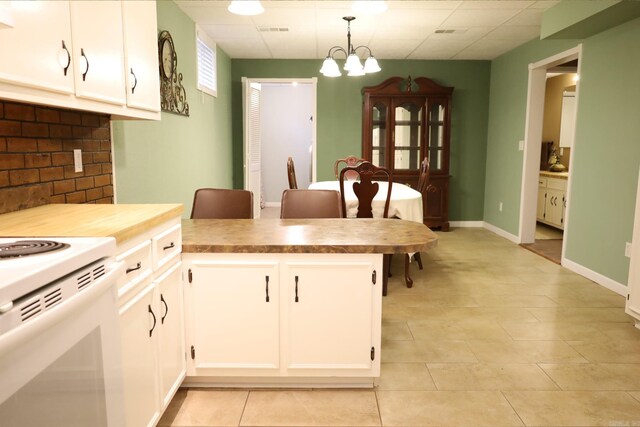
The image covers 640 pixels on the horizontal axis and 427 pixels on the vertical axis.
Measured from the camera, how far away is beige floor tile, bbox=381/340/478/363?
103 inches

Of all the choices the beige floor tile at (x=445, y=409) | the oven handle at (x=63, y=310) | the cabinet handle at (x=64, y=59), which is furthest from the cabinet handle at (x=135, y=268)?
the beige floor tile at (x=445, y=409)

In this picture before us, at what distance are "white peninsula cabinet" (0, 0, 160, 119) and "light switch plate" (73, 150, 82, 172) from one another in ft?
1.15

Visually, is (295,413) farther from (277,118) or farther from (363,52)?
(277,118)

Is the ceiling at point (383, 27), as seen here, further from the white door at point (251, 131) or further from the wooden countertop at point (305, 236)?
the wooden countertop at point (305, 236)

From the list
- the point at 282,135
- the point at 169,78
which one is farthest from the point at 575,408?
the point at 282,135

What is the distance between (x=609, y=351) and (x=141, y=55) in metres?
3.04

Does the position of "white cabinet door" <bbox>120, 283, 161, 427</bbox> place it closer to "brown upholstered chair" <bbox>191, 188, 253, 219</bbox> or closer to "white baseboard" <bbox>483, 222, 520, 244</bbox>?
"brown upholstered chair" <bbox>191, 188, 253, 219</bbox>

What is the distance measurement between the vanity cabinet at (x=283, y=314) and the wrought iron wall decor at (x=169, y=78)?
202 centimetres

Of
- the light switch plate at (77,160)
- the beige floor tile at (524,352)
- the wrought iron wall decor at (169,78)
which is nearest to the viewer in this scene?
the light switch plate at (77,160)

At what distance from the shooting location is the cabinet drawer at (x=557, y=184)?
5984mm

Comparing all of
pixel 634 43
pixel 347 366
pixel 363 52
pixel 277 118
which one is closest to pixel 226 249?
pixel 347 366

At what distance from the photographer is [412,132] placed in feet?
21.1

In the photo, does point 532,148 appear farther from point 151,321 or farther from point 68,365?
point 68,365

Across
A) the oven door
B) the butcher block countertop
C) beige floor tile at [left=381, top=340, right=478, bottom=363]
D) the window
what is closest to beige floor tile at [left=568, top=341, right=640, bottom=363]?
beige floor tile at [left=381, top=340, right=478, bottom=363]
